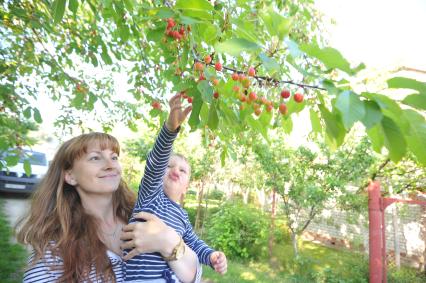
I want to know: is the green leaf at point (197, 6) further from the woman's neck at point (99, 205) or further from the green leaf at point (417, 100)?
the woman's neck at point (99, 205)

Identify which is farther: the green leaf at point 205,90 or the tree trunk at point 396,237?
the tree trunk at point 396,237

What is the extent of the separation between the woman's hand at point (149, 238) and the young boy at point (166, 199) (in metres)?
0.04

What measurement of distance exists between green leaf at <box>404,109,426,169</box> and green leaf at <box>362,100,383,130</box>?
0.39ft

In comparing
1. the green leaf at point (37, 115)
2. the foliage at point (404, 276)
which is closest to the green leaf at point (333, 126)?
the green leaf at point (37, 115)

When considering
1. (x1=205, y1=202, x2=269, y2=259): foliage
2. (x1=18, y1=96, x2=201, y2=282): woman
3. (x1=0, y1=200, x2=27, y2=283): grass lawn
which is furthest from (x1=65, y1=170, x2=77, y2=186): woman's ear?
(x1=205, y1=202, x2=269, y2=259): foliage

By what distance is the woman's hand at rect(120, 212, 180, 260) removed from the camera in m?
1.57

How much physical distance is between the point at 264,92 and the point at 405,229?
6055mm

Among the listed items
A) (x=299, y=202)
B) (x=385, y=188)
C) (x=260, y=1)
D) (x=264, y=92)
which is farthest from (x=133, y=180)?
(x=264, y=92)

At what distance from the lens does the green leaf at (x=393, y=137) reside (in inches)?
29.2

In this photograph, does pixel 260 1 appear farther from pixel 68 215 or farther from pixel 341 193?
pixel 341 193

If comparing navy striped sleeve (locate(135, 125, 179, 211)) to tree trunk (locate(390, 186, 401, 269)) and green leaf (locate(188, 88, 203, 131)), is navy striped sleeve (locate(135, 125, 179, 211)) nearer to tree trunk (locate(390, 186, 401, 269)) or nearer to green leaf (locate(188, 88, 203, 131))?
green leaf (locate(188, 88, 203, 131))

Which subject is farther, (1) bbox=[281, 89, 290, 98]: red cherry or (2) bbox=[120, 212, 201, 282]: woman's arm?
(2) bbox=[120, 212, 201, 282]: woman's arm

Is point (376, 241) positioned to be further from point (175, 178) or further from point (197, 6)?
point (197, 6)

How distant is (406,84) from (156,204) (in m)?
1.44
